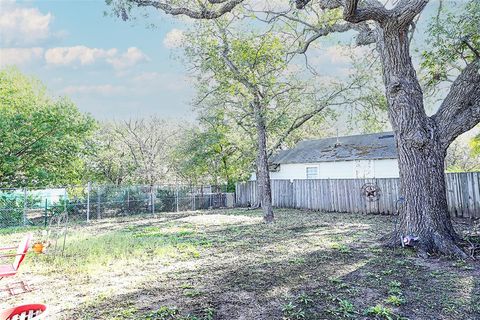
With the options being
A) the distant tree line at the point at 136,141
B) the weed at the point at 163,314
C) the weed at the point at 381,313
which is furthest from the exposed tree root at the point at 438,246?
the distant tree line at the point at 136,141

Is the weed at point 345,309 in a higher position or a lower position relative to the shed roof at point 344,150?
lower

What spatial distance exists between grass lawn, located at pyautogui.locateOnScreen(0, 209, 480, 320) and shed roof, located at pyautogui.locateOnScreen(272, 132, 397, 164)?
1098 centimetres

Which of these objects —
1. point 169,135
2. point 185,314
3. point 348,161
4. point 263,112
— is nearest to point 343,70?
point 263,112

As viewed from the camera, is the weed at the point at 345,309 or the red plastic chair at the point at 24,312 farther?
the weed at the point at 345,309

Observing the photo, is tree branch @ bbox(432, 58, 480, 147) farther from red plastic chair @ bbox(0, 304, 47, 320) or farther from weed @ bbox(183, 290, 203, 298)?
red plastic chair @ bbox(0, 304, 47, 320)

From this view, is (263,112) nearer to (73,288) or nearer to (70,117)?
(73,288)

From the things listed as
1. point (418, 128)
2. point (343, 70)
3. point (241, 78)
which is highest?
point (343, 70)

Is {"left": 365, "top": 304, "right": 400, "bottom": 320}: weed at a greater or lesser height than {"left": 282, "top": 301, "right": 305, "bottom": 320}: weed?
lesser

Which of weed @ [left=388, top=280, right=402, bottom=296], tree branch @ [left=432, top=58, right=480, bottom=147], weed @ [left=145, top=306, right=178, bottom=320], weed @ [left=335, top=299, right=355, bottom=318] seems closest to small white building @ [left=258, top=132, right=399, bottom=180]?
tree branch @ [left=432, top=58, right=480, bottom=147]

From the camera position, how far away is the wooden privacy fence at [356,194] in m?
10.3

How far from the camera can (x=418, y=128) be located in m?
5.86

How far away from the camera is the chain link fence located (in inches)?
486

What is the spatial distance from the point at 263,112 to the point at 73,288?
26.3 ft

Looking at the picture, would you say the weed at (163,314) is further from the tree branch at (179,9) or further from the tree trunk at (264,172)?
the tree trunk at (264,172)
